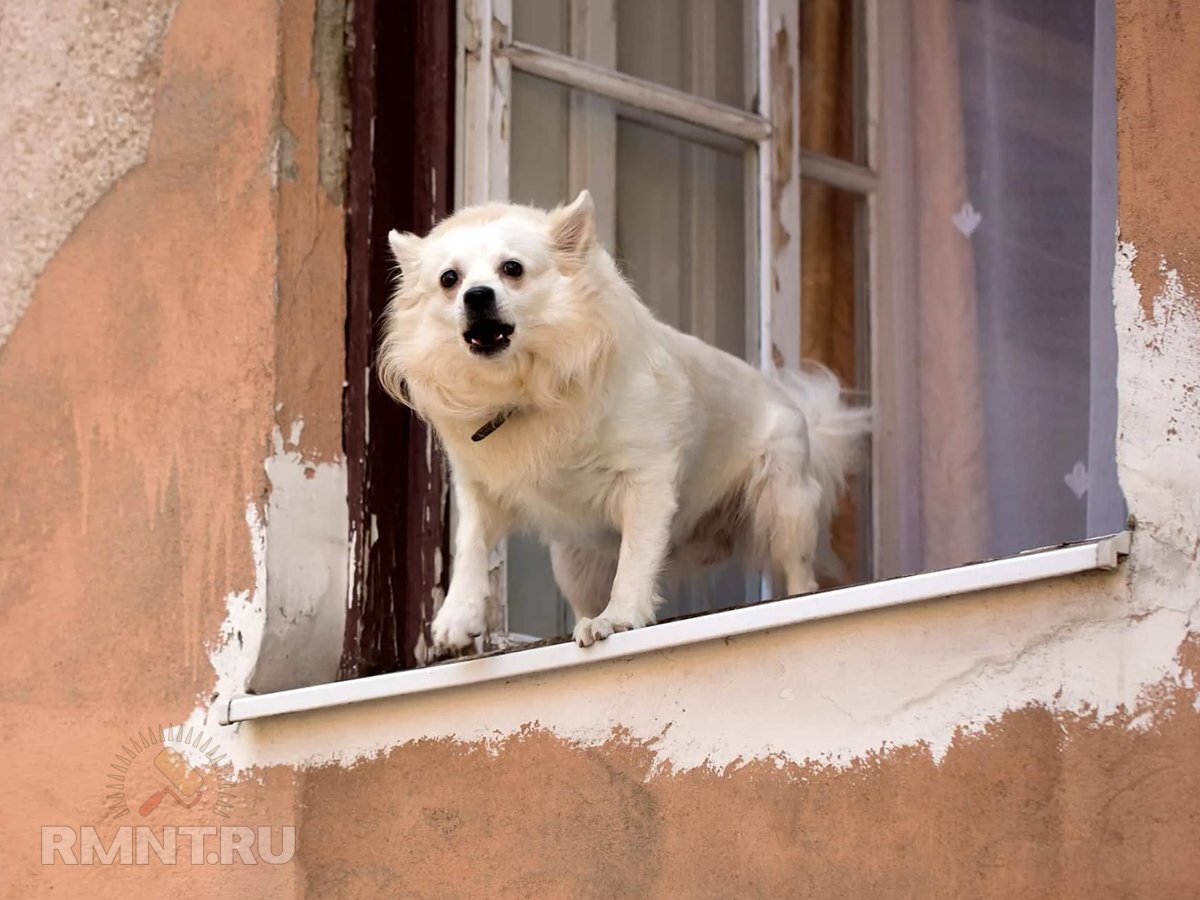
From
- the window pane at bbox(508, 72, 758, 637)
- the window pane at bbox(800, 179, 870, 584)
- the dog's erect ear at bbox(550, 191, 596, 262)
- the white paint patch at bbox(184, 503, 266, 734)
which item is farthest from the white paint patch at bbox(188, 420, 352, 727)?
the window pane at bbox(800, 179, 870, 584)

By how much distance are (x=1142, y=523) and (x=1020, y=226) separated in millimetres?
1960

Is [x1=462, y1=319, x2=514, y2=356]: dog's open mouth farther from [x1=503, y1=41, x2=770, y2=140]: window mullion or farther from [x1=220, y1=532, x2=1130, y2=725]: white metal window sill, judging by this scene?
[x1=503, y1=41, x2=770, y2=140]: window mullion

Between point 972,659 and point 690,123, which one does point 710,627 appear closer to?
point 972,659

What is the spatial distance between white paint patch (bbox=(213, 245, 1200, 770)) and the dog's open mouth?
69cm

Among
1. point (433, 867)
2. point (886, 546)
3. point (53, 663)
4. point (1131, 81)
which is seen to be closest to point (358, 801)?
point (433, 867)

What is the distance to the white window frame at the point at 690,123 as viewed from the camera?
13.6 feet

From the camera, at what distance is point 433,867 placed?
345 centimetres

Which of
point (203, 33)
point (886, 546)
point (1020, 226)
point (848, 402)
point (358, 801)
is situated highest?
point (203, 33)

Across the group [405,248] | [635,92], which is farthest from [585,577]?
[635,92]

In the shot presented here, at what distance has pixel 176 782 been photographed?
3811 millimetres

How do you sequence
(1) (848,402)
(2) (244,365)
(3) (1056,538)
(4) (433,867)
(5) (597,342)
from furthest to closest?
(1) (848,402) < (3) (1056,538) < (2) (244,365) < (5) (597,342) < (4) (433,867)

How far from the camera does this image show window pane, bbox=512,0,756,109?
14.2 ft

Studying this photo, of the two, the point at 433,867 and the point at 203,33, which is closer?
the point at 433,867

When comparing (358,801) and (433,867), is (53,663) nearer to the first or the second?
(358,801)
